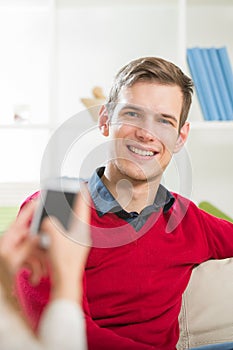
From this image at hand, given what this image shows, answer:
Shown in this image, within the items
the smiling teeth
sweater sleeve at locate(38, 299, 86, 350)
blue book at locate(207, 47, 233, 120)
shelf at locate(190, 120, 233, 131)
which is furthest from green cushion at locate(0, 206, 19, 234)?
sweater sleeve at locate(38, 299, 86, 350)

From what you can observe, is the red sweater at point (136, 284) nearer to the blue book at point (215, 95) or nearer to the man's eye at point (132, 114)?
the man's eye at point (132, 114)

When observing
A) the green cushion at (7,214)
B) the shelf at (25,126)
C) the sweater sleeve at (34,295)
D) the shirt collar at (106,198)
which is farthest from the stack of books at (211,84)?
the sweater sleeve at (34,295)

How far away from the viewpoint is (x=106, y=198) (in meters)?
1.32

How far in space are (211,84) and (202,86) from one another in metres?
0.04

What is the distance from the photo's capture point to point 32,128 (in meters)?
2.49

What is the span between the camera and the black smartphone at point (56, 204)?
0.68 m

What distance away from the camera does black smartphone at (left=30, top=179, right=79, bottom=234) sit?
2.23 feet

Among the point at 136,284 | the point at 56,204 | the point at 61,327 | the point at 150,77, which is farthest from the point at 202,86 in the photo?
the point at 61,327

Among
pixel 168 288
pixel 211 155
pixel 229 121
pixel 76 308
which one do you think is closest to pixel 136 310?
pixel 168 288

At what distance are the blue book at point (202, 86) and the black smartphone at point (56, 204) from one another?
1.65 meters

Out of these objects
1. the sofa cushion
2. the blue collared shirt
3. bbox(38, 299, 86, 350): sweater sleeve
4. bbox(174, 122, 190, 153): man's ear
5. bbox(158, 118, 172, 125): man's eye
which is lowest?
the sofa cushion

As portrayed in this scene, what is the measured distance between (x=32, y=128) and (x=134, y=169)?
1262 mm

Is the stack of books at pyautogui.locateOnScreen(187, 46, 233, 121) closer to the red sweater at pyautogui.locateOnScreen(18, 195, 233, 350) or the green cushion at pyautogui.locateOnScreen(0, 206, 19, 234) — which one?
the green cushion at pyautogui.locateOnScreen(0, 206, 19, 234)

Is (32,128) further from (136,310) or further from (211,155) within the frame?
(136,310)
